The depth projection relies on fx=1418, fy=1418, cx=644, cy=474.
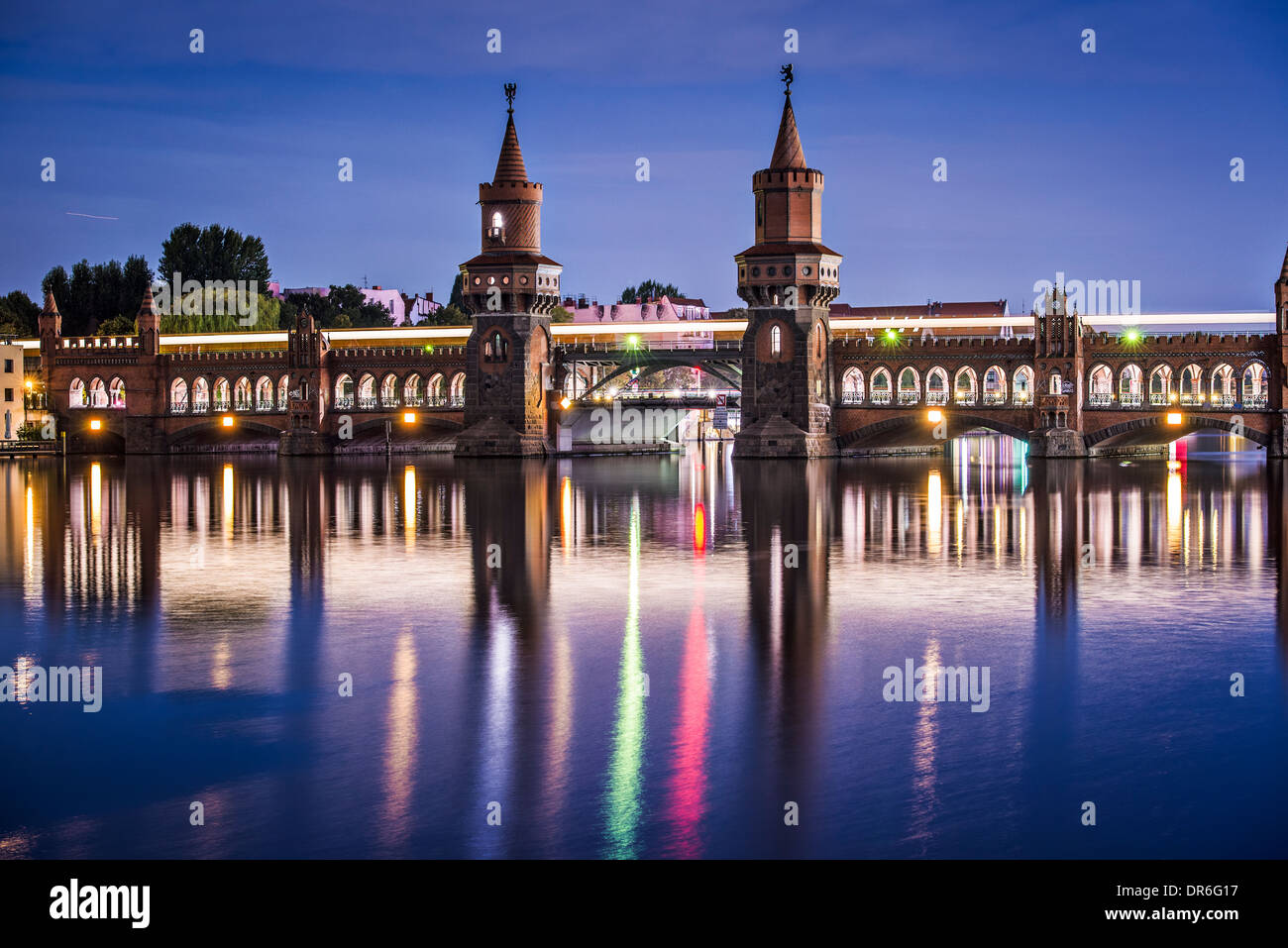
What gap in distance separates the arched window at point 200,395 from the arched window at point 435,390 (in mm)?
17574

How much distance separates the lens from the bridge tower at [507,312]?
8050 centimetres

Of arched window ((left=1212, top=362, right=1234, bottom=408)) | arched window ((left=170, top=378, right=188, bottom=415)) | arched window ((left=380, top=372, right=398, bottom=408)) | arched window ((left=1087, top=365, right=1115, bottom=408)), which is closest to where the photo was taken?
arched window ((left=1212, top=362, right=1234, bottom=408))

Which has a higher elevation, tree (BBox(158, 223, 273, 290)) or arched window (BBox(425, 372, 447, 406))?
tree (BBox(158, 223, 273, 290))

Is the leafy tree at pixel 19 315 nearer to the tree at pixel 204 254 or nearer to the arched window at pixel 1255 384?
the tree at pixel 204 254

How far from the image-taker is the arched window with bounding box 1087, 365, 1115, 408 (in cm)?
7525

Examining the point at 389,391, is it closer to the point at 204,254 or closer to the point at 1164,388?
the point at 204,254

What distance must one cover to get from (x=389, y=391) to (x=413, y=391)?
156 cm

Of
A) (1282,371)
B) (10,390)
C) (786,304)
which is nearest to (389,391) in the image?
(10,390)

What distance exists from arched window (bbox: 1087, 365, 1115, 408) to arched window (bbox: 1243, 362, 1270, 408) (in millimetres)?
6561

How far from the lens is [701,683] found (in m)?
15.7

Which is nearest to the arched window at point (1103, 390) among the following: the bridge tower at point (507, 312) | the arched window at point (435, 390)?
the bridge tower at point (507, 312)

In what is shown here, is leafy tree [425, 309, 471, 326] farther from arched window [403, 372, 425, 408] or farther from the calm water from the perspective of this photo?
the calm water

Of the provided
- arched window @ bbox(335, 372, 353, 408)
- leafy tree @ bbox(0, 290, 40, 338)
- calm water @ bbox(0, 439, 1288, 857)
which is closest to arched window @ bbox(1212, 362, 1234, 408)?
calm water @ bbox(0, 439, 1288, 857)
